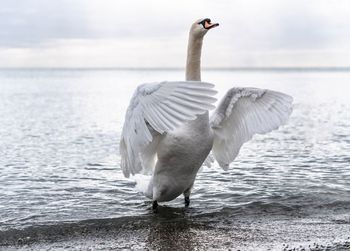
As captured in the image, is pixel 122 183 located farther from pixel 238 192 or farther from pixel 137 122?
pixel 137 122

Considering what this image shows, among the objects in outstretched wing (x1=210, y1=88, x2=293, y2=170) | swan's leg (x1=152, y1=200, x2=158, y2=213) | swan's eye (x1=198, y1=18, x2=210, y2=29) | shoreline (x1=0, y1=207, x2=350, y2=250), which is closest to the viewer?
shoreline (x1=0, y1=207, x2=350, y2=250)

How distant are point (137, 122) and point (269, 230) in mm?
2738

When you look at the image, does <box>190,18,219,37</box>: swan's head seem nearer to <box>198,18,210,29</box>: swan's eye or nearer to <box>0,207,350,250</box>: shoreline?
<box>198,18,210,29</box>: swan's eye

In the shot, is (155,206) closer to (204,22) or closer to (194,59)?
(194,59)

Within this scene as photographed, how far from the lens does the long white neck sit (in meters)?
9.17

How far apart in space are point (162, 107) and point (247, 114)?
118 inches

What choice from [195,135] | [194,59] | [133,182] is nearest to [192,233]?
[195,135]

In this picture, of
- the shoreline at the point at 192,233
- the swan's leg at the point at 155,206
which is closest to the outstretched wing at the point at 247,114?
the shoreline at the point at 192,233

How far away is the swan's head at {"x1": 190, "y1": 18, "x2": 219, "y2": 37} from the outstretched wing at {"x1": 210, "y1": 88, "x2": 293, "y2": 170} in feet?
3.18

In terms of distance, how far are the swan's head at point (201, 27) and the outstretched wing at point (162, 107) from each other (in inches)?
85.4

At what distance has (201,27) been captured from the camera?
364 inches

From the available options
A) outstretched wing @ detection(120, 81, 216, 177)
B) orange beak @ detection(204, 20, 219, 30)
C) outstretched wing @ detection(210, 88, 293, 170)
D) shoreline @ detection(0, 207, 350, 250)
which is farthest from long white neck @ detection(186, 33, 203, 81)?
shoreline @ detection(0, 207, 350, 250)

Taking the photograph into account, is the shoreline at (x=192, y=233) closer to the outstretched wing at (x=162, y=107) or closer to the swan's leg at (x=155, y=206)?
the swan's leg at (x=155, y=206)

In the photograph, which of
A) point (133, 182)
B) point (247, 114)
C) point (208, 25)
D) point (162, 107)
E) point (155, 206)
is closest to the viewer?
point (162, 107)
